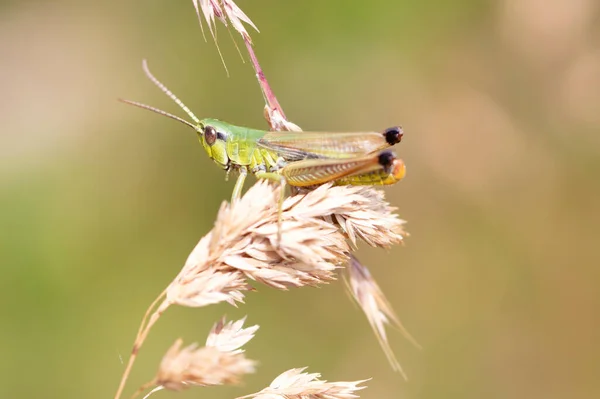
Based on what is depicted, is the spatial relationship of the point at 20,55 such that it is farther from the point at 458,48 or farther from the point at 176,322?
the point at 458,48

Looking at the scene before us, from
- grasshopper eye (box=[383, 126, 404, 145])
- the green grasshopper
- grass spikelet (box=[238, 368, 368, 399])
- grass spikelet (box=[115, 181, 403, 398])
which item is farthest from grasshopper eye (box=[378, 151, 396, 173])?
grass spikelet (box=[238, 368, 368, 399])

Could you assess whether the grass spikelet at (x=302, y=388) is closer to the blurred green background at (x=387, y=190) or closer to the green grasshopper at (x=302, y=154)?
the green grasshopper at (x=302, y=154)

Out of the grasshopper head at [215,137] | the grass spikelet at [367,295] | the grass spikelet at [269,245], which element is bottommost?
the grass spikelet at [367,295]

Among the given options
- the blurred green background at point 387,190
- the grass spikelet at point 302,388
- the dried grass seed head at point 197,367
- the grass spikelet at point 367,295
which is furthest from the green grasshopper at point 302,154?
the blurred green background at point 387,190

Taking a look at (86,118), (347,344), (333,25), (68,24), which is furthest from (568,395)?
(68,24)

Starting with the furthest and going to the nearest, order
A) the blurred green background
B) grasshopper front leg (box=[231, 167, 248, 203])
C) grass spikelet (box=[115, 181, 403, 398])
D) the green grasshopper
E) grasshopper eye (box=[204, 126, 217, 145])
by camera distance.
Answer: the blurred green background, grasshopper eye (box=[204, 126, 217, 145]), grasshopper front leg (box=[231, 167, 248, 203]), the green grasshopper, grass spikelet (box=[115, 181, 403, 398])

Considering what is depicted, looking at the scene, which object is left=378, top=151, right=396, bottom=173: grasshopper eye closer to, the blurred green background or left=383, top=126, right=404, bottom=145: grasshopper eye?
left=383, top=126, right=404, bottom=145: grasshopper eye

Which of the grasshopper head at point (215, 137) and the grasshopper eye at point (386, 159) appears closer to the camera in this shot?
the grasshopper eye at point (386, 159)
